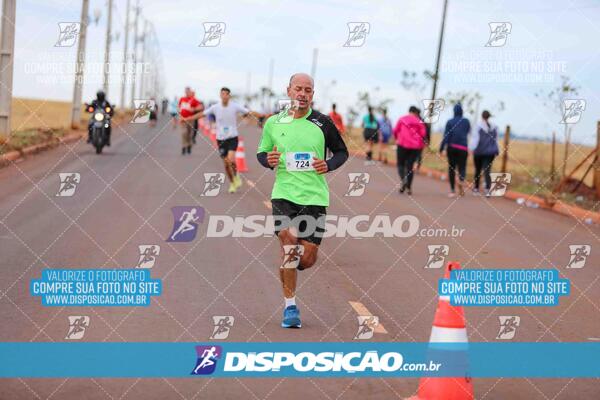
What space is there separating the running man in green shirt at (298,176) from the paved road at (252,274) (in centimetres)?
61

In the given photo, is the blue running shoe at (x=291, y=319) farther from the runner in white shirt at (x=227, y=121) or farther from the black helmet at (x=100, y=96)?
the black helmet at (x=100, y=96)

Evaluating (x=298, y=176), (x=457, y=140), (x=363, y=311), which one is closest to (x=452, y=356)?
(x=298, y=176)

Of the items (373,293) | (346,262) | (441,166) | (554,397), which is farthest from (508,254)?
(441,166)

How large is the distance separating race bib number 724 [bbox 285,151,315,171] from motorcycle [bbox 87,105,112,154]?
71.0 ft

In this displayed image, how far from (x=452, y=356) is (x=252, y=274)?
17.6 ft

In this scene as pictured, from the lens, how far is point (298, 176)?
912 cm

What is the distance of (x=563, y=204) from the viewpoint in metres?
22.7

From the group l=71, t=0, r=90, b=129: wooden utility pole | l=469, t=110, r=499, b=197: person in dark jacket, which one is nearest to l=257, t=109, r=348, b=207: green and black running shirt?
l=469, t=110, r=499, b=197: person in dark jacket

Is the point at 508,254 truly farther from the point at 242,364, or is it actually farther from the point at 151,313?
the point at 242,364

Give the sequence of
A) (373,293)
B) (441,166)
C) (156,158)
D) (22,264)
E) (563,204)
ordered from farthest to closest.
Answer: (441,166) → (156,158) → (563,204) → (22,264) → (373,293)

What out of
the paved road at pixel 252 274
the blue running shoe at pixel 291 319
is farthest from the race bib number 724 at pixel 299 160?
the paved road at pixel 252 274

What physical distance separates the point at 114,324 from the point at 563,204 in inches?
601

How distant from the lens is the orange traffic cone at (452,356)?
679cm

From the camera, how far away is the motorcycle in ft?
99.8
